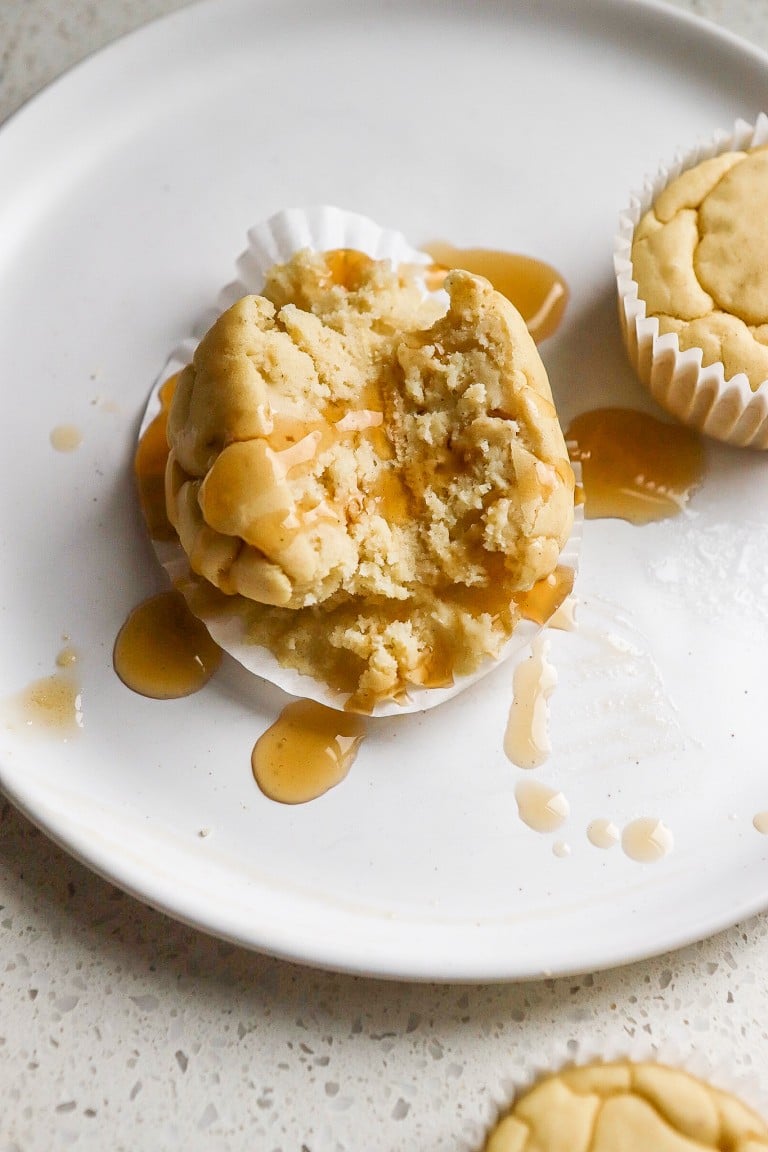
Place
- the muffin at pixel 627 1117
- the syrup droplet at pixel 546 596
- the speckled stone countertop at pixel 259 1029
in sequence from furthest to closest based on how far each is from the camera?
the syrup droplet at pixel 546 596, the speckled stone countertop at pixel 259 1029, the muffin at pixel 627 1117

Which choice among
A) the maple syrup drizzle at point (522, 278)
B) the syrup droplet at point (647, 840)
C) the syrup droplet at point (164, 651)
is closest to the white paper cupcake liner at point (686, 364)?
the maple syrup drizzle at point (522, 278)

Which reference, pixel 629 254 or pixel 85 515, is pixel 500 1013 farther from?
pixel 629 254

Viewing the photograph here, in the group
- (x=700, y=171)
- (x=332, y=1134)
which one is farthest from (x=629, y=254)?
(x=332, y=1134)

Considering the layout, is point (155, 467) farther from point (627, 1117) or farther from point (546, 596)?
point (627, 1117)

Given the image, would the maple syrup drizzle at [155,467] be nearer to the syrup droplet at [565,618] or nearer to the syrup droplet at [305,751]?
the syrup droplet at [305,751]

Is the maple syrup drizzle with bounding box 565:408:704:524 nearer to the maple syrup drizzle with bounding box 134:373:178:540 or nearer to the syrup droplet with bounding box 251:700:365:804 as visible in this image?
the syrup droplet with bounding box 251:700:365:804

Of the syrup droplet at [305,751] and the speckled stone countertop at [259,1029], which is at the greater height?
the syrup droplet at [305,751]

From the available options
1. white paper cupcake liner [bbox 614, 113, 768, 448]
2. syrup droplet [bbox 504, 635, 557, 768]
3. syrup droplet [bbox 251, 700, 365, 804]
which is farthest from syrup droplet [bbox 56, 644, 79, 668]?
white paper cupcake liner [bbox 614, 113, 768, 448]
